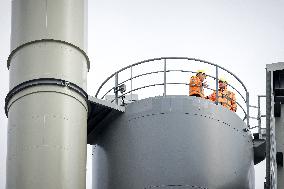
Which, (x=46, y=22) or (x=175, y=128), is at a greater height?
(x=46, y=22)

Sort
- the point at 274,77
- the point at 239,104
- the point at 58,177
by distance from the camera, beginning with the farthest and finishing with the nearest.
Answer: the point at 239,104 → the point at 274,77 → the point at 58,177

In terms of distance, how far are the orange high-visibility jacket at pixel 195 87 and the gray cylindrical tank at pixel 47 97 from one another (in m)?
3.71

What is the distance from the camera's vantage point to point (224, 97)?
20.3 m

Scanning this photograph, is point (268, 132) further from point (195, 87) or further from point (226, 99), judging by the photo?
point (226, 99)

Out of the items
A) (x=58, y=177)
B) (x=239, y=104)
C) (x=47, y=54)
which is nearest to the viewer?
→ (x=58, y=177)

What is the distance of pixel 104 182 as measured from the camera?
61.3 ft

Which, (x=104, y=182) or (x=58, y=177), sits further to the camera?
(x=104, y=182)

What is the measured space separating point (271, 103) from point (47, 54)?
19.9ft

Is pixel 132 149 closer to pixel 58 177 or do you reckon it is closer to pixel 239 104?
pixel 58 177

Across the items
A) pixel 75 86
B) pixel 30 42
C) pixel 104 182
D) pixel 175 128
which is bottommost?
pixel 104 182

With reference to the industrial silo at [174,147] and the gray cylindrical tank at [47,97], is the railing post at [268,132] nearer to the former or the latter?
the industrial silo at [174,147]

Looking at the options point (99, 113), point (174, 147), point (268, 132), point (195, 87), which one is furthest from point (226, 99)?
point (99, 113)

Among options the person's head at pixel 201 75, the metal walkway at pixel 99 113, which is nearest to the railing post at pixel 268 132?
the person's head at pixel 201 75


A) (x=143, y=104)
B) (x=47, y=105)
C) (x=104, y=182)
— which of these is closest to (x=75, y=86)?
(x=47, y=105)
